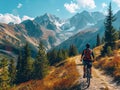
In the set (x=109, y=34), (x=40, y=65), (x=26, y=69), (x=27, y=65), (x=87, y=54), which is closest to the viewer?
(x=87, y=54)

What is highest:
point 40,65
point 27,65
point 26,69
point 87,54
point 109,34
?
point 109,34

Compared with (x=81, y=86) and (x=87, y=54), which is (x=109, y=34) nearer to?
(x=87, y=54)

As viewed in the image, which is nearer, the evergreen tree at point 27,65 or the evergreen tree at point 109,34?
the evergreen tree at point 109,34

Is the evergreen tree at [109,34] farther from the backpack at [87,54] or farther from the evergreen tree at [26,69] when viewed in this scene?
the backpack at [87,54]

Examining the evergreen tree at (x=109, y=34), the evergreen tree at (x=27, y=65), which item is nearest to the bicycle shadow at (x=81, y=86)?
the evergreen tree at (x=109, y=34)

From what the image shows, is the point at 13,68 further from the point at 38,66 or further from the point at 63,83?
the point at 63,83

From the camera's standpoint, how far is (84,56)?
22.8 meters

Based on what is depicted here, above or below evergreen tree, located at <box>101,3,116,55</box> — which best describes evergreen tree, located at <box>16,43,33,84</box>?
below

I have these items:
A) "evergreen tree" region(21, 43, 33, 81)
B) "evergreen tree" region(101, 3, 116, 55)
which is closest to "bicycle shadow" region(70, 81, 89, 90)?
"evergreen tree" region(101, 3, 116, 55)

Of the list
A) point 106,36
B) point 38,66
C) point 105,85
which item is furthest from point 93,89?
point 106,36

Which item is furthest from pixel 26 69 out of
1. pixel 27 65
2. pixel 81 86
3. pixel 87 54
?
pixel 87 54

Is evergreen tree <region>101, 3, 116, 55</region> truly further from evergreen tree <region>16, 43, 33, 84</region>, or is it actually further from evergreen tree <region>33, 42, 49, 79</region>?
evergreen tree <region>16, 43, 33, 84</region>

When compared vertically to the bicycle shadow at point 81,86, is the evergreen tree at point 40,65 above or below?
above

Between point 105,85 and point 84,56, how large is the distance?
2.95 m
